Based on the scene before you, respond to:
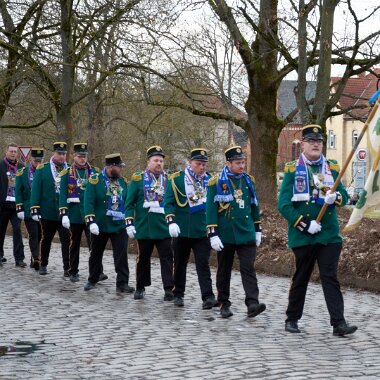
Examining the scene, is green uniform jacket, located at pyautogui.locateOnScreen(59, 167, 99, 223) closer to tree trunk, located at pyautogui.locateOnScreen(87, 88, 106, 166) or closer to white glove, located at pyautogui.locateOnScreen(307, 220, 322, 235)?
white glove, located at pyautogui.locateOnScreen(307, 220, 322, 235)

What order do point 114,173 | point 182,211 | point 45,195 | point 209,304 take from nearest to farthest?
point 209,304
point 182,211
point 114,173
point 45,195

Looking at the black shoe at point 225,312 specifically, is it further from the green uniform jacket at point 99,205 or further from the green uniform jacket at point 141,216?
the green uniform jacket at point 99,205

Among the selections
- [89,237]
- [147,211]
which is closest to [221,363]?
[147,211]

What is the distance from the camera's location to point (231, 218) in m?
10.9

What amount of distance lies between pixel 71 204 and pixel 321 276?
6.07 metres

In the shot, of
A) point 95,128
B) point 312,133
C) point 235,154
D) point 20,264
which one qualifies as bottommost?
point 20,264

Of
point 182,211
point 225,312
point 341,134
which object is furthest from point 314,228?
point 341,134

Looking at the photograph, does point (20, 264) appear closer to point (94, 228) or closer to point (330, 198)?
point (94, 228)

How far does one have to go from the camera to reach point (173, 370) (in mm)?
7812

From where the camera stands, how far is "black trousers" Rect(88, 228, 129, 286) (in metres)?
13.3

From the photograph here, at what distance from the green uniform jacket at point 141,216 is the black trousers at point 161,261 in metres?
0.09

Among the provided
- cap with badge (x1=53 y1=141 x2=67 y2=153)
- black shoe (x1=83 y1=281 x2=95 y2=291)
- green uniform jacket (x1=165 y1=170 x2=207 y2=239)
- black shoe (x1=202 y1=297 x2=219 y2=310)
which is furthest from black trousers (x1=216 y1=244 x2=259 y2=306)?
cap with badge (x1=53 y1=141 x2=67 y2=153)

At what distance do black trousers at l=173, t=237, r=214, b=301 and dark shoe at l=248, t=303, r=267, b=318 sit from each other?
1.07 meters

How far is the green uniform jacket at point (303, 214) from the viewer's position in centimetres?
973
